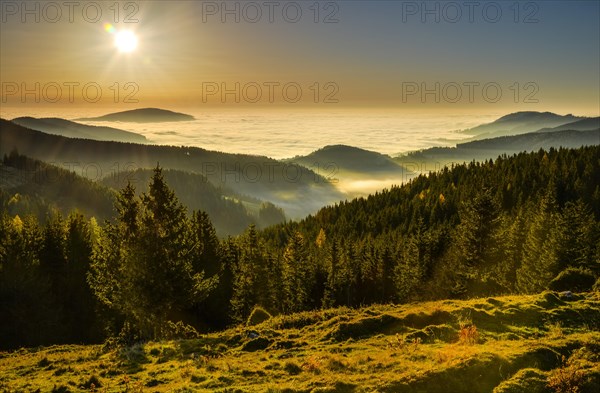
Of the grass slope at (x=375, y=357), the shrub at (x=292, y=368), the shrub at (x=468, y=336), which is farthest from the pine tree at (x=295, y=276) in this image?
the shrub at (x=292, y=368)

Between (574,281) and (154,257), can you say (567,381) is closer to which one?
(574,281)

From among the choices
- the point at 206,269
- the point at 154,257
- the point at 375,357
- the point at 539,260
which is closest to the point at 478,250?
the point at 539,260

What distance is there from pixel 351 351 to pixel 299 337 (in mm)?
5007

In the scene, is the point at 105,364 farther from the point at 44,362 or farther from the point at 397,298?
the point at 397,298

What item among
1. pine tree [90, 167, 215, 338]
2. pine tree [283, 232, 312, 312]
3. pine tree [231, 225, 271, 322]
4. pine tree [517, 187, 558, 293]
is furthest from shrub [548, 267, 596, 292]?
pine tree [231, 225, 271, 322]

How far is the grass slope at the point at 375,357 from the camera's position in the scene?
1461 centimetres

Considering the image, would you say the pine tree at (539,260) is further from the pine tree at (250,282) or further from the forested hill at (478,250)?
the pine tree at (250,282)

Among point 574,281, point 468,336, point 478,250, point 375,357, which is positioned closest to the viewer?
point 375,357

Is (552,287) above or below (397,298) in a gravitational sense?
above

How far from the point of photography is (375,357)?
18.6 metres

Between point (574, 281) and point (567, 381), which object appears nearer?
point (567, 381)

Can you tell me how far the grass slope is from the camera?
575 inches

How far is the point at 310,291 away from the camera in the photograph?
72.8 m

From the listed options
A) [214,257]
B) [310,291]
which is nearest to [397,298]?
[310,291]
